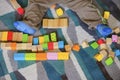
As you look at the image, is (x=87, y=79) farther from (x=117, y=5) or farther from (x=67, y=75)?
(x=117, y=5)

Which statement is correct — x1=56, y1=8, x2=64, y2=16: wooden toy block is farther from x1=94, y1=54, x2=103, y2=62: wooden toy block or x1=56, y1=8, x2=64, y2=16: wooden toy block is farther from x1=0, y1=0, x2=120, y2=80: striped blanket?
x1=94, y1=54, x2=103, y2=62: wooden toy block

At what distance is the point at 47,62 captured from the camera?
154 cm

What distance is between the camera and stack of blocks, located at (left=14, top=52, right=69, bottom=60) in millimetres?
1529

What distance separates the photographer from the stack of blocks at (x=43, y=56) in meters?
1.53

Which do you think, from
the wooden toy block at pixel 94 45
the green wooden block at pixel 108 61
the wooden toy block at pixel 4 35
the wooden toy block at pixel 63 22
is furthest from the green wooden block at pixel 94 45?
the wooden toy block at pixel 4 35

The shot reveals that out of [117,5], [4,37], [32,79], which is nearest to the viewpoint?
[32,79]

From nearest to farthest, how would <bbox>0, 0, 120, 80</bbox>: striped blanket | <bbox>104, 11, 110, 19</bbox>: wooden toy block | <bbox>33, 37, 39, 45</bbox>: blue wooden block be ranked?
<bbox>0, 0, 120, 80</bbox>: striped blanket, <bbox>33, 37, 39, 45</bbox>: blue wooden block, <bbox>104, 11, 110, 19</bbox>: wooden toy block

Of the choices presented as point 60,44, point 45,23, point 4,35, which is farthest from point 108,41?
point 4,35

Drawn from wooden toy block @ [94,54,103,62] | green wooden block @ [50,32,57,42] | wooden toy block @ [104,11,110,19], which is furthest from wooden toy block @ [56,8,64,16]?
wooden toy block @ [94,54,103,62]

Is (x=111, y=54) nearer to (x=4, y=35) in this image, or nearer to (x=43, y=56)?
(x=43, y=56)

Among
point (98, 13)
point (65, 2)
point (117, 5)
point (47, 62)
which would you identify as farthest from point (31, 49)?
point (117, 5)

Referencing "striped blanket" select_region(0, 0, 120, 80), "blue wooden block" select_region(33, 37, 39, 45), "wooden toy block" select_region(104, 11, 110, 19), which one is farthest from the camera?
"wooden toy block" select_region(104, 11, 110, 19)

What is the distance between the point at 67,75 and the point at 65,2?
509 mm

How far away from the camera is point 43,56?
1536 millimetres
